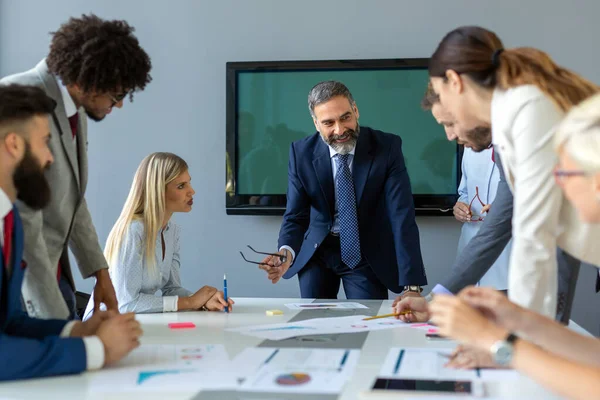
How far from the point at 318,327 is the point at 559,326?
902 millimetres

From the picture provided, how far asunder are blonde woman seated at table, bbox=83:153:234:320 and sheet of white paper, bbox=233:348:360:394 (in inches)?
35.6

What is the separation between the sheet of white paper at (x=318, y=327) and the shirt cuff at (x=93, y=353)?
0.55 m

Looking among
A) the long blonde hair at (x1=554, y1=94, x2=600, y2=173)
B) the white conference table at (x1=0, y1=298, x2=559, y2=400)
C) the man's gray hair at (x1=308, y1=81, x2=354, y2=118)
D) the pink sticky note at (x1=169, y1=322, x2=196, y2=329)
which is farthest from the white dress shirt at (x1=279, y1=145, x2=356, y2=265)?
the long blonde hair at (x1=554, y1=94, x2=600, y2=173)

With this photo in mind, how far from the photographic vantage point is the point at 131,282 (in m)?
2.74

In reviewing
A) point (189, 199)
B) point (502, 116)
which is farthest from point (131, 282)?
point (502, 116)

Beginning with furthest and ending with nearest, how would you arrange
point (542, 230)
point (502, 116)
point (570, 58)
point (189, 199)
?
point (570, 58) → point (189, 199) → point (502, 116) → point (542, 230)

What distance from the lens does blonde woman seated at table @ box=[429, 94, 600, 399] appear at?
123 centimetres

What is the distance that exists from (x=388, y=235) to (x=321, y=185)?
37 cm

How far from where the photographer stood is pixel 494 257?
244 cm

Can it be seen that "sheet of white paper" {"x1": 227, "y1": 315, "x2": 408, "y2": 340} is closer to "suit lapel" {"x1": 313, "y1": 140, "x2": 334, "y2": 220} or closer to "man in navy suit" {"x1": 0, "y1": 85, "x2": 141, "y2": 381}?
"man in navy suit" {"x1": 0, "y1": 85, "x2": 141, "y2": 381}

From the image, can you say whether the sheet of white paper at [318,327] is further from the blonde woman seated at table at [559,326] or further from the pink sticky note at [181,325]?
the blonde woman seated at table at [559,326]

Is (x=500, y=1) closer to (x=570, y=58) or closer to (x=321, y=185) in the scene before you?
(x=570, y=58)

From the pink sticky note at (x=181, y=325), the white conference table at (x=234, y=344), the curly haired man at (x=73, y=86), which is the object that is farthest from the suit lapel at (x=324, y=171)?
the curly haired man at (x=73, y=86)

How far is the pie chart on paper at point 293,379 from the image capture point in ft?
4.96
